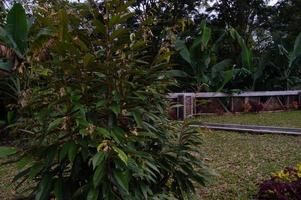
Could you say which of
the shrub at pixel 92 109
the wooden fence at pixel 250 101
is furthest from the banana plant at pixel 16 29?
the wooden fence at pixel 250 101

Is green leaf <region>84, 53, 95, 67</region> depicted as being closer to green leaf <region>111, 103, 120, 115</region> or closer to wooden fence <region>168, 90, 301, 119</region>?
green leaf <region>111, 103, 120, 115</region>

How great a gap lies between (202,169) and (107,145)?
966 mm

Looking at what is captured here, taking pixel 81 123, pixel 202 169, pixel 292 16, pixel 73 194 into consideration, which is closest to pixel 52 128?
pixel 81 123

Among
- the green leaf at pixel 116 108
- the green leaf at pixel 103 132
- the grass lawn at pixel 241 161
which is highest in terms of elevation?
the green leaf at pixel 116 108

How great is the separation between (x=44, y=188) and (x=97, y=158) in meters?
0.45

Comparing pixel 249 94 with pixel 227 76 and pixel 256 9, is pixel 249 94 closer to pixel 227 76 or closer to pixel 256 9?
pixel 227 76

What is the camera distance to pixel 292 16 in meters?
20.8

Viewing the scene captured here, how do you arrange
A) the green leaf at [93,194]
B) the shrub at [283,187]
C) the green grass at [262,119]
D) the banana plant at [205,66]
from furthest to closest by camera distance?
the banana plant at [205,66] → the green grass at [262,119] → the shrub at [283,187] → the green leaf at [93,194]

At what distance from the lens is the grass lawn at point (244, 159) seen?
4.93m

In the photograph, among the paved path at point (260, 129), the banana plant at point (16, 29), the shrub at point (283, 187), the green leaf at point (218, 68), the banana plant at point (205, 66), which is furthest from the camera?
the green leaf at point (218, 68)

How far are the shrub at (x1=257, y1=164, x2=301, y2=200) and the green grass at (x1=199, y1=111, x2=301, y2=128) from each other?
21.1 feet

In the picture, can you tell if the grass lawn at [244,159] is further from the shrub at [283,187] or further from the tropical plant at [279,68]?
the tropical plant at [279,68]

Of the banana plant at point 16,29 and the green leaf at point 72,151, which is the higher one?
the banana plant at point 16,29

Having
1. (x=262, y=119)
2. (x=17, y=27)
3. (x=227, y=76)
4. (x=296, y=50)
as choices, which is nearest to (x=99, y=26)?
(x=17, y=27)
